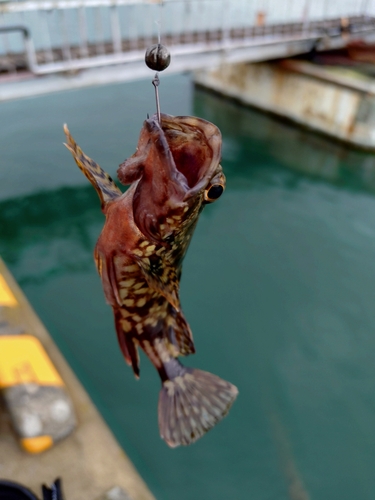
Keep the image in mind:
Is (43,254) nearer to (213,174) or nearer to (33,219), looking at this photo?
(33,219)

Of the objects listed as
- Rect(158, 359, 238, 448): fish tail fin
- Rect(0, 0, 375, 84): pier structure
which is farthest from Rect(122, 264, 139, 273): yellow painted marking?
Rect(0, 0, 375, 84): pier structure

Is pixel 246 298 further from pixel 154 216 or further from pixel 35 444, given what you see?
pixel 154 216

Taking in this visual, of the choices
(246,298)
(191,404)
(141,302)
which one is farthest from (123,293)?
(246,298)

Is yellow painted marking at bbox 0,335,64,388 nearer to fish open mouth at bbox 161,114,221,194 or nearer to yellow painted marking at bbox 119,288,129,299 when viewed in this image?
yellow painted marking at bbox 119,288,129,299

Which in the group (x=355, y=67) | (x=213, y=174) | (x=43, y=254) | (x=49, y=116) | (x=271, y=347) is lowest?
(x=271, y=347)

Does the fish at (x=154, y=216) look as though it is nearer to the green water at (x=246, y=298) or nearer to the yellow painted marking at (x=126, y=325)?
the yellow painted marking at (x=126, y=325)

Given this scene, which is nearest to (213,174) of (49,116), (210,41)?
(210,41)

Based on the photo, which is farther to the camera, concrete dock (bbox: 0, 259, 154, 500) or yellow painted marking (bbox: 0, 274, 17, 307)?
yellow painted marking (bbox: 0, 274, 17, 307)

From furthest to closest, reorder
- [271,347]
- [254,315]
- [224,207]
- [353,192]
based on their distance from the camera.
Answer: [353,192]
[224,207]
[254,315]
[271,347]
